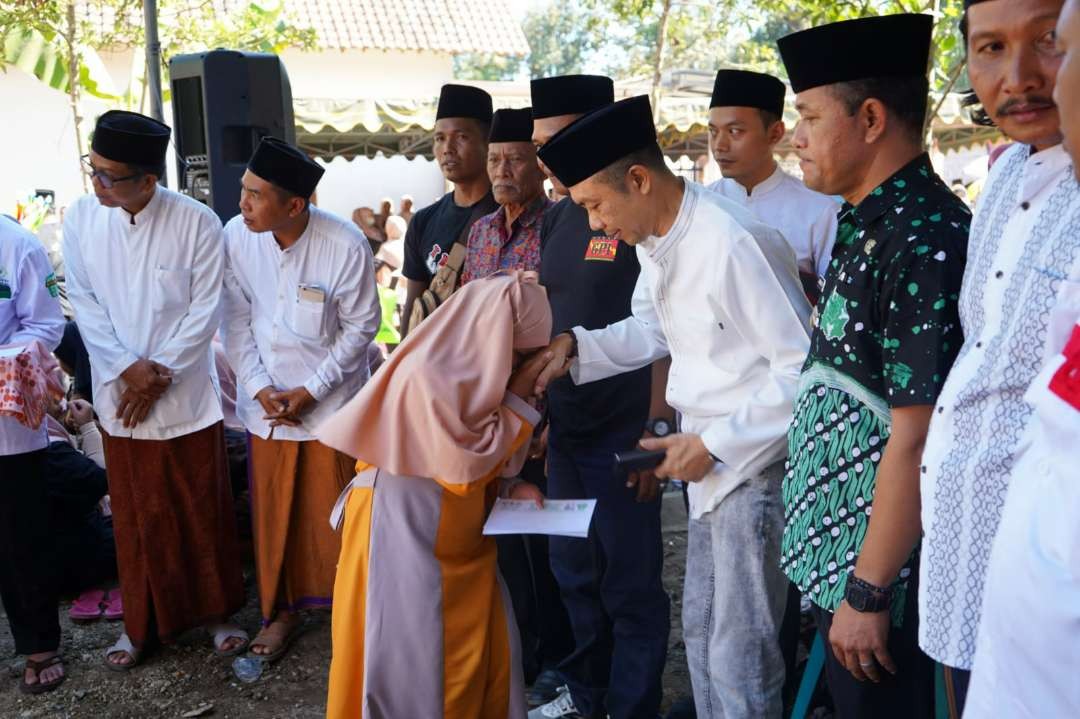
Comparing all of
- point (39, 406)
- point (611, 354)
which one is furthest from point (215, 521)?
point (611, 354)

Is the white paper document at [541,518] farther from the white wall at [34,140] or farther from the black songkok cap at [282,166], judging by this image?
the white wall at [34,140]

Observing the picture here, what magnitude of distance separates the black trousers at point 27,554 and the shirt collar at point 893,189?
10.6 feet

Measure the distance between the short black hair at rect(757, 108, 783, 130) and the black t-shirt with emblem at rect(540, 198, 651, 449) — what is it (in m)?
1.06

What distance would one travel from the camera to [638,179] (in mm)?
2615

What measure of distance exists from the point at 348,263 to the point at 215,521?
46.9 inches

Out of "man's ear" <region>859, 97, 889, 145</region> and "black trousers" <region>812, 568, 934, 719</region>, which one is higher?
"man's ear" <region>859, 97, 889, 145</region>

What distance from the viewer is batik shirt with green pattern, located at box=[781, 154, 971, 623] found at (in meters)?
1.78

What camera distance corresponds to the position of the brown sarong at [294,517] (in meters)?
4.27

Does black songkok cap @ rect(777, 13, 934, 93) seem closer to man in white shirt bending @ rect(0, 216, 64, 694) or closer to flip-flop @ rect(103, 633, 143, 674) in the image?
man in white shirt bending @ rect(0, 216, 64, 694)

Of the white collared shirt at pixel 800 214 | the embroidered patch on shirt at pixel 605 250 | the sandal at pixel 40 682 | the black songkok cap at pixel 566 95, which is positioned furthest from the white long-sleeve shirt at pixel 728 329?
the sandal at pixel 40 682

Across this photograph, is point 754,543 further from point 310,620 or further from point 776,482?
point 310,620

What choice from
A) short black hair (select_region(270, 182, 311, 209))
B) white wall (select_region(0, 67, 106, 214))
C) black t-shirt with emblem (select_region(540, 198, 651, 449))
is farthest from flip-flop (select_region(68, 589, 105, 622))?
white wall (select_region(0, 67, 106, 214))

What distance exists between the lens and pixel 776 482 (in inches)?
96.8

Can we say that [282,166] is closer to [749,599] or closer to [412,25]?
[749,599]
